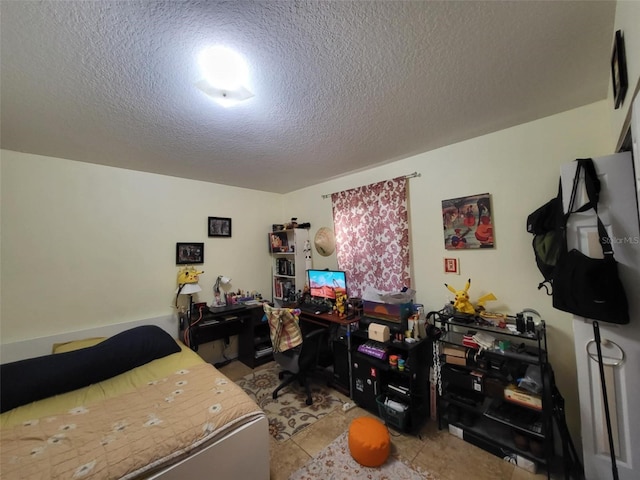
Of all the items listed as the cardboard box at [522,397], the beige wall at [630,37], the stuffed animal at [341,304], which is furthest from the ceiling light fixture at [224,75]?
the cardboard box at [522,397]

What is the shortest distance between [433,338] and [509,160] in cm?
164

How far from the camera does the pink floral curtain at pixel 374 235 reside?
2.70 meters

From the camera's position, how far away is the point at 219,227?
11.6 feet

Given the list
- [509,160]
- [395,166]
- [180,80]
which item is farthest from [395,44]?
[395,166]

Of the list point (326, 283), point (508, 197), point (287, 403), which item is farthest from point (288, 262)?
point (508, 197)

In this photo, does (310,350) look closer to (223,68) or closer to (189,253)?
(189,253)

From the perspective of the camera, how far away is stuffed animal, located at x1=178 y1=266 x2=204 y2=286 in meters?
3.07

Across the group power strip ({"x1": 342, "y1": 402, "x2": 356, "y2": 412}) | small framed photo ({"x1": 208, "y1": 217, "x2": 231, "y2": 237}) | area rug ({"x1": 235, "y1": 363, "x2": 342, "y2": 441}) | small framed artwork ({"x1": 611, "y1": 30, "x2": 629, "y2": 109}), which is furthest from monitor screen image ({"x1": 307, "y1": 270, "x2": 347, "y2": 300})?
small framed artwork ({"x1": 611, "y1": 30, "x2": 629, "y2": 109})

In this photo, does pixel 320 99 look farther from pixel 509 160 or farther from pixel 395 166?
pixel 509 160

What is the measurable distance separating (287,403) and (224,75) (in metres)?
2.78

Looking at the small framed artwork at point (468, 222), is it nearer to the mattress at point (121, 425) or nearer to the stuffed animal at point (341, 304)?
the stuffed animal at point (341, 304)

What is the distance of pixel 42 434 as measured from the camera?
4.64ft

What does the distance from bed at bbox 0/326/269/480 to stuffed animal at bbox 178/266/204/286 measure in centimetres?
92

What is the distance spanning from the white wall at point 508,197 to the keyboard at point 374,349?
67cm
